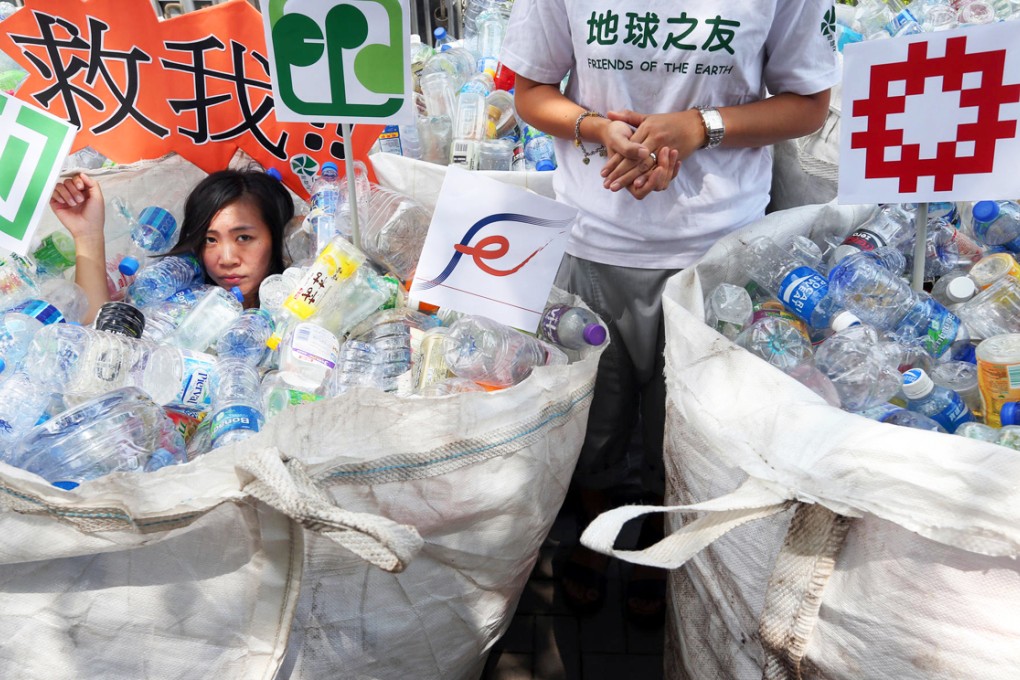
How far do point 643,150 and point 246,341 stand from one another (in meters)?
1.07

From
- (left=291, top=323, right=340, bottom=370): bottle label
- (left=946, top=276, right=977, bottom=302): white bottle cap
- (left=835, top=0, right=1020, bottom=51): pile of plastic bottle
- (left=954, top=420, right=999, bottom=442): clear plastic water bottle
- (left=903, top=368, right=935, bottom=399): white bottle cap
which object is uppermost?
(left=835, top=0, right=1020, bottom=51): pile of plastic bottle

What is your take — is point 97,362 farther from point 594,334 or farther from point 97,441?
point 594,334

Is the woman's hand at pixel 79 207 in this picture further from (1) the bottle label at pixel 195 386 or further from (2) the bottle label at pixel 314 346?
(2) the bottle label at pixel 314 346

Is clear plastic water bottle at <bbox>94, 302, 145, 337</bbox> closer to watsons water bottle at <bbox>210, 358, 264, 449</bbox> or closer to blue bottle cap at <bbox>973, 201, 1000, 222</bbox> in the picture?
watsons water bottle at <bbox>210, 358, 264, 449</bbox>

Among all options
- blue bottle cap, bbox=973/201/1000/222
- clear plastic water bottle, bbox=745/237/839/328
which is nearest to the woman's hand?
clear plastic water bottle, bbox=745/237/839/328

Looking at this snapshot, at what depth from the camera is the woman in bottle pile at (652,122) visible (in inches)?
63.7

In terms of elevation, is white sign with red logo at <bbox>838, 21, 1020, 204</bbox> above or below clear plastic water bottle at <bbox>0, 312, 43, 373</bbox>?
above

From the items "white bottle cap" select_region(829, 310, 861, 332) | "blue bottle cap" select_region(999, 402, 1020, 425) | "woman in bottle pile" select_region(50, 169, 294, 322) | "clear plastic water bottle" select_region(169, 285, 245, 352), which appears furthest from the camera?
"woman in bottle pile" select_region(50, 169, 294, 322)

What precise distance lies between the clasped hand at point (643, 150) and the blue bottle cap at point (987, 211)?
904mm

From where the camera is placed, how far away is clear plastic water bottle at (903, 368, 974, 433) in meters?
1.39

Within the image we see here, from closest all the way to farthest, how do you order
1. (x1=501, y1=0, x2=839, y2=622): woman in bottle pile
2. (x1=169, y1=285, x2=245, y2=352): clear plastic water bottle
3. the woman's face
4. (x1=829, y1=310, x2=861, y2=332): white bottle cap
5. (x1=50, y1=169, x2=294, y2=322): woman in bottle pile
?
1. (x1=829, y1=310, x2=861, y2=332): white bottle cap
2. (x1=501, y1=0, x2=839, y2=622): woman in bottle pile
3. (x1=169, y1=285, x2=245, y2=352): clear plastic water bottle
4. (x1=50, y1=169, x2=294, y2=322): woman in bottle pile
5. the woman's face

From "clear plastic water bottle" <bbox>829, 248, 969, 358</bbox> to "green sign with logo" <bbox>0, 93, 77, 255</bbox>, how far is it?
186 centimetres

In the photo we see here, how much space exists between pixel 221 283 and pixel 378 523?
1.53 metres

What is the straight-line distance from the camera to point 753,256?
5.63 feet
